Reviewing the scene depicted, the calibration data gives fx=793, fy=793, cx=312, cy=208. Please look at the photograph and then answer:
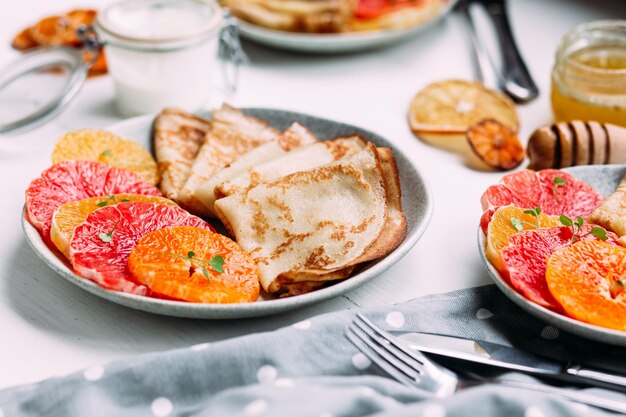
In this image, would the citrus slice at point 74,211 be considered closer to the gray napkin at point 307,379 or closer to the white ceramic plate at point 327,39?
the gray napkin at point 307,379

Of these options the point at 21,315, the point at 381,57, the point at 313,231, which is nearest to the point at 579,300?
the point at 313,231

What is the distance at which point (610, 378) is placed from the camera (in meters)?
1.58

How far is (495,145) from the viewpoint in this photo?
2.52 meters

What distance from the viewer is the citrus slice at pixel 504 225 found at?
5.84ft

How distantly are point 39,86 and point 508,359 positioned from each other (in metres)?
1.96

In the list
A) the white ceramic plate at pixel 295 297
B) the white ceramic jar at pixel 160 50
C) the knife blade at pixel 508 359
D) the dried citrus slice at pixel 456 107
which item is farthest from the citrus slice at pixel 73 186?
the dried citrus slice at pixel 456 107

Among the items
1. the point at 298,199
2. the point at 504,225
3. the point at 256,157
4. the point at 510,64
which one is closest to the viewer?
the point at 504,225

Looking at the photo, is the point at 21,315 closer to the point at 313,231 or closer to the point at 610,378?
the point at 313,231

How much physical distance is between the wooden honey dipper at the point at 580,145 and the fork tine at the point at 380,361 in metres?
0.97

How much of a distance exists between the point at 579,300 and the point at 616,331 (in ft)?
0.30

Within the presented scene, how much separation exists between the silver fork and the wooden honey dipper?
93cm

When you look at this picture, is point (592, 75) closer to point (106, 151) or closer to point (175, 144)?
point (175, 144)

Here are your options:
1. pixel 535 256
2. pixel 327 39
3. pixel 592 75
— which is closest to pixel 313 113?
pixel 327 39

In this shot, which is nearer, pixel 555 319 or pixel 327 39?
pixel 555 319
